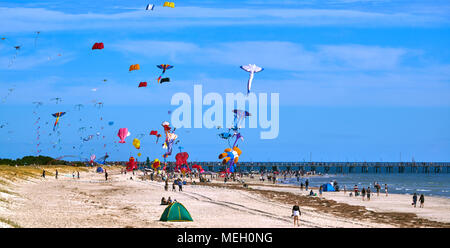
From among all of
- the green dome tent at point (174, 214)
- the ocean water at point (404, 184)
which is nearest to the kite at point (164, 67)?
the green dome tent at point (174, 214)

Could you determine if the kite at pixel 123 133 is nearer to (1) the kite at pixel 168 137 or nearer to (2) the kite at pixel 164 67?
(1) the kite at pixel 168 137

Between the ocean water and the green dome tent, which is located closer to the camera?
the green dome tent

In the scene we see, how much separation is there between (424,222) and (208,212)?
10.9m

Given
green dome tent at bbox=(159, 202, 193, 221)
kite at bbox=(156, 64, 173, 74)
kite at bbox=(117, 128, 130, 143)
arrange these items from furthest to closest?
kite at bbox=(117, 128, 130, 143), kite at bbox=(156, 64, 173, 74), green dome tent at bbox=(159, 202, 193, 221)

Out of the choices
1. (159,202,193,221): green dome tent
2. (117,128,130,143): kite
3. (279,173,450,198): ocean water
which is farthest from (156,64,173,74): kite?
(279,173,450,198): ocean water

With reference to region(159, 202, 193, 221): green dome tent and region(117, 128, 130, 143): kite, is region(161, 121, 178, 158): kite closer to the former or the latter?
region(117, 128, 130, 143): kite

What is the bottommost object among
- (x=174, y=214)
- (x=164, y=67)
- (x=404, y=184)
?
(x=404, y=184)

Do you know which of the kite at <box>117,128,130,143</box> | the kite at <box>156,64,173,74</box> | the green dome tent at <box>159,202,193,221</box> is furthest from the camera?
the kite at <box>117,128,130,143</box>

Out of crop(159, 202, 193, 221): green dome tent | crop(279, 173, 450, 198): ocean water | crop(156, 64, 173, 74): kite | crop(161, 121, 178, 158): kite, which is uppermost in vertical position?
crop(156, 64, 173, 74): kite

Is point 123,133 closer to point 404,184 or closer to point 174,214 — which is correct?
point 174,214

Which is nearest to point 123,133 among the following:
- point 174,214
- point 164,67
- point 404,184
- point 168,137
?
point 168,137

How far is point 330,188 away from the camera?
50312 mm

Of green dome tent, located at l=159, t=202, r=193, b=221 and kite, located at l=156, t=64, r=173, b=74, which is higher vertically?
kite, located at l=156, t=64, r=173, b=74
